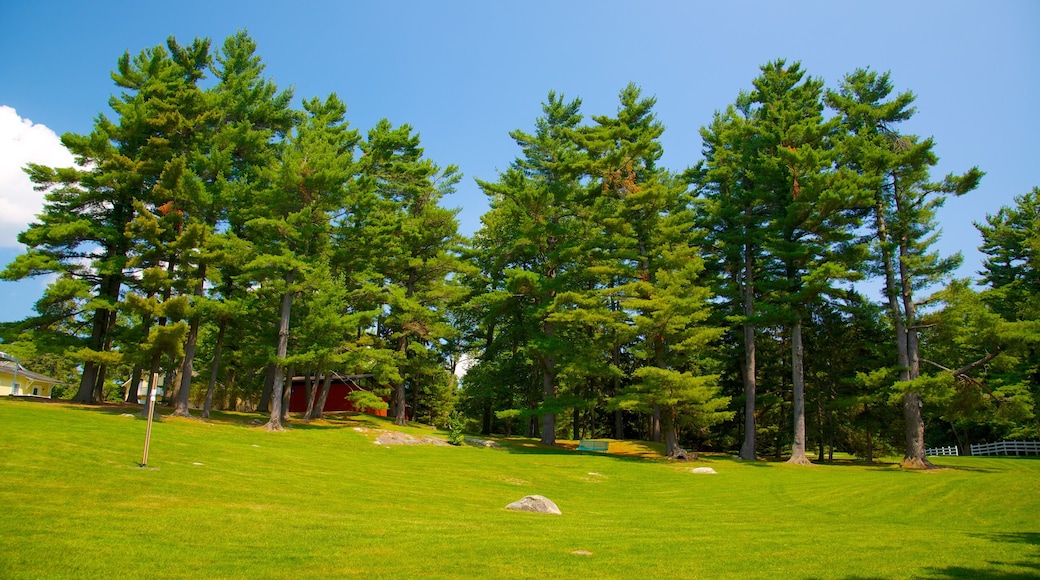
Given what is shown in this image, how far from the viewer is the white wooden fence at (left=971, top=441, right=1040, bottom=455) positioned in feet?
122

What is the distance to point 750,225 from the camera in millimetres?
32750

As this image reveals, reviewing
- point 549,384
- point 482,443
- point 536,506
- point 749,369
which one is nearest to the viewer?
point 536,506

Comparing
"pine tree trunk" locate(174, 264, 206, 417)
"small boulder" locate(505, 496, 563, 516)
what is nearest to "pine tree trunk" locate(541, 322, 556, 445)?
"pine tree trunk" locate(174, 264, 206, 417)

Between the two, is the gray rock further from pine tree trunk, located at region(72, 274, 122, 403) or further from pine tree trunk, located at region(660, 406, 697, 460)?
pine tree trunk, located at region(72, 274, 122, 403)

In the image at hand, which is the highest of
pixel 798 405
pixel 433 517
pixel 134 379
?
pixel 798 405

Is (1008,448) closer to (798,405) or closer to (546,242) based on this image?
(798,405)

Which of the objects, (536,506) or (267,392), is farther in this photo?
(267,392)

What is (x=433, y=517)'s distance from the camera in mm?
10969

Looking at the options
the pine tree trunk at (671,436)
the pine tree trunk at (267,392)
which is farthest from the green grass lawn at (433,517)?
the pine tree trunk at (267,392)

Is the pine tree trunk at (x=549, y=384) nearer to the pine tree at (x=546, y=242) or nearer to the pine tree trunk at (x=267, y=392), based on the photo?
the pine tree at (x=546, y=242)

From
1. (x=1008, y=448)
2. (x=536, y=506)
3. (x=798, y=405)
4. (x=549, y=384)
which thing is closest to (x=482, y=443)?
(x=549, y=384)

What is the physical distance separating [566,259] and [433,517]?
2165cm

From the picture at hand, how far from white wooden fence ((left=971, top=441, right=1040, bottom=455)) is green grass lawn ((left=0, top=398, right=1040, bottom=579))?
24671 mm

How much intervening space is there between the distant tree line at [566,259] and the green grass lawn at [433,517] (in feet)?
23.8
